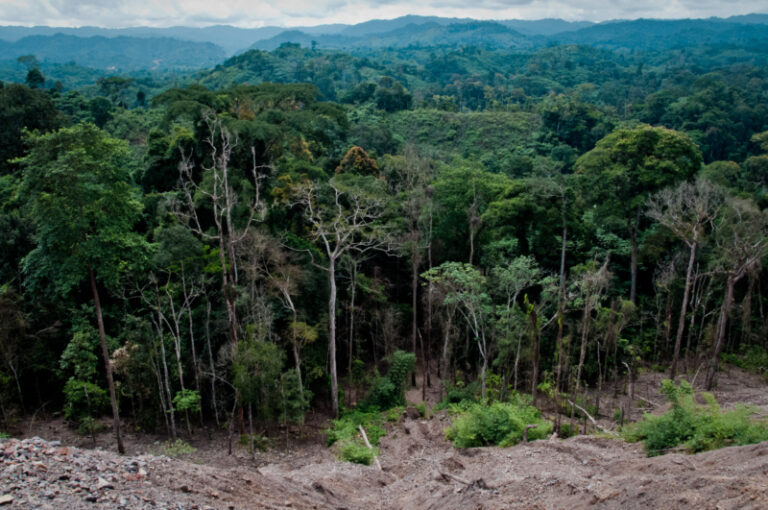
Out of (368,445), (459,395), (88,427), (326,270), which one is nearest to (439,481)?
(368,445)

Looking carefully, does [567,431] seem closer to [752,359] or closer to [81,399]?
[752,359]

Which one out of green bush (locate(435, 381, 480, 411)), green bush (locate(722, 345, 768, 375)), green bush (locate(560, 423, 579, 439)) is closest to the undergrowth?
green bush (locate(435, 381, 480, 411))

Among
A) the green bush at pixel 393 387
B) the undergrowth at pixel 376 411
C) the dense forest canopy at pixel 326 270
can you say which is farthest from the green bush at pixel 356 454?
the green bush at pixel 393 387

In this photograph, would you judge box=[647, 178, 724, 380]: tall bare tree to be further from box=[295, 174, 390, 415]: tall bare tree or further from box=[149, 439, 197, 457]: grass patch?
box=[149, 439, 197, 457]: grass patch

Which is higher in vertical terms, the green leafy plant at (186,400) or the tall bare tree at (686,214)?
the tall bare tree at (686,214)

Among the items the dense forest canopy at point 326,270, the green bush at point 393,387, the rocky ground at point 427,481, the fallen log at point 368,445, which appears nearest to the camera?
the rocky ground at point 427,481

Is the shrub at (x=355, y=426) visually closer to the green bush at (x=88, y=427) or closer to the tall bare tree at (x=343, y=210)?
the tall bare tree at (x=343, y=210)
